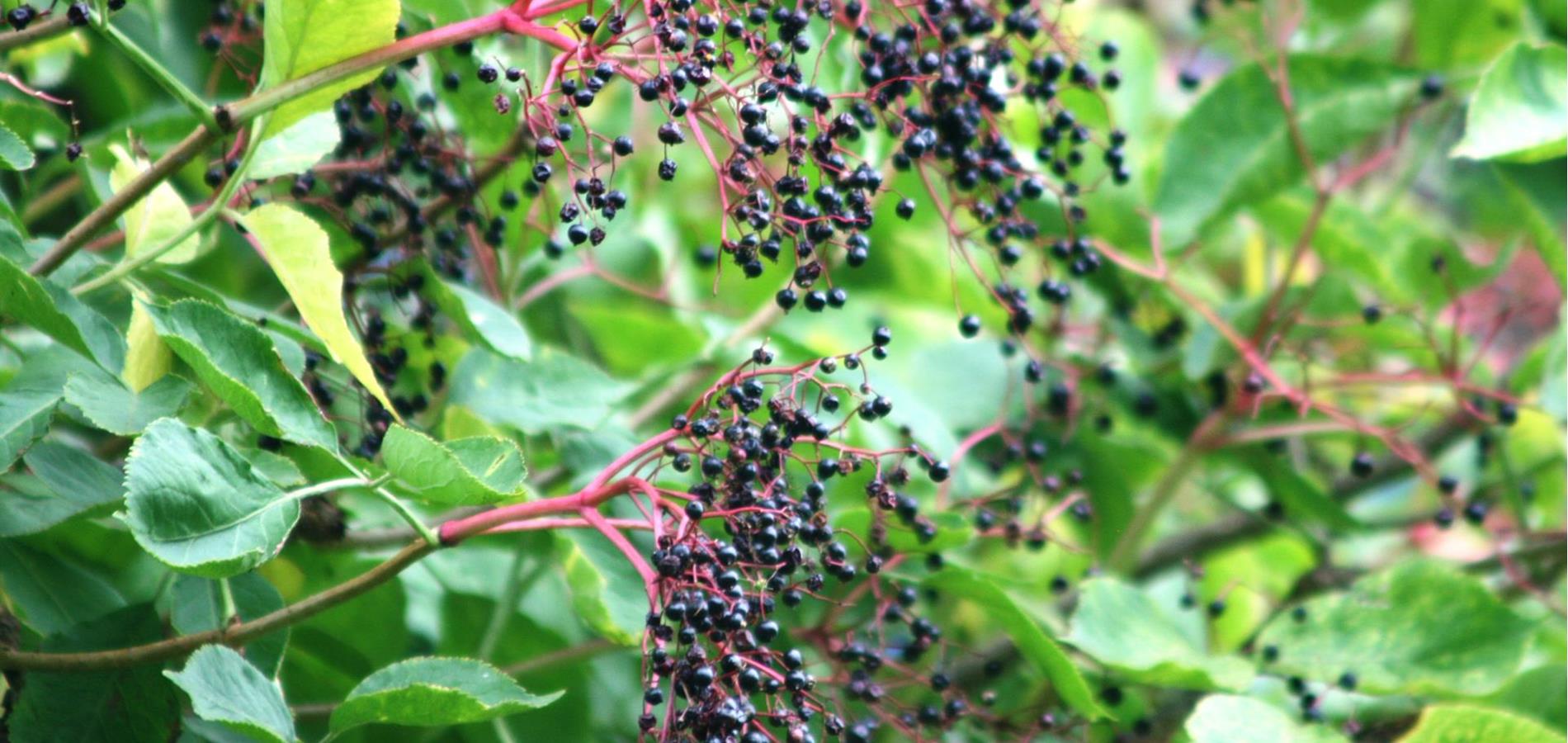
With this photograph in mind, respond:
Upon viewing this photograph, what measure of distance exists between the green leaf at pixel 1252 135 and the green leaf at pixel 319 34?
37.8 inches

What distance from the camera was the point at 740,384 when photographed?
1.01 m

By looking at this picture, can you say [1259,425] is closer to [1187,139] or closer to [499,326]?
[1187,139]

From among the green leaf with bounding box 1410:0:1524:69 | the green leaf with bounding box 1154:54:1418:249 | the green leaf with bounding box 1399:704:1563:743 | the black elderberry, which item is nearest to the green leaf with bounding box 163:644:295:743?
the green leaf with bounding box 1399:704:1563:743

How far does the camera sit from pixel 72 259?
1.01 metres

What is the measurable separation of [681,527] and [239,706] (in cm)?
29

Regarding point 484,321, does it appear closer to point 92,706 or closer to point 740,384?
point 740,384

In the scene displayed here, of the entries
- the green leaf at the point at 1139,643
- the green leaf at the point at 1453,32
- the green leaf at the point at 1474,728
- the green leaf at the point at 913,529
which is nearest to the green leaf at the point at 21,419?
the green leaf at the point at 913,529

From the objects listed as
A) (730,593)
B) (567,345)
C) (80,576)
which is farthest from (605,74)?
(567,345)

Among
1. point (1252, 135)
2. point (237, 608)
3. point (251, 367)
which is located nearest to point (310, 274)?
point (251, 367)

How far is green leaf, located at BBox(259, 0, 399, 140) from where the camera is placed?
85 cm

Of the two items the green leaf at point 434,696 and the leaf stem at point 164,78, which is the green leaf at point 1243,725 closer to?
the green leaf at point 434,696

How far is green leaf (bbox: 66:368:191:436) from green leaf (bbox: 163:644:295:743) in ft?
0.50

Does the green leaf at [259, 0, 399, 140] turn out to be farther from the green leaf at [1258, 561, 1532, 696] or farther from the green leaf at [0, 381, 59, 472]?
the green leaf at [1258, 561, 1532, 696]

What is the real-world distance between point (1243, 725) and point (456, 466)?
2.33 ft
